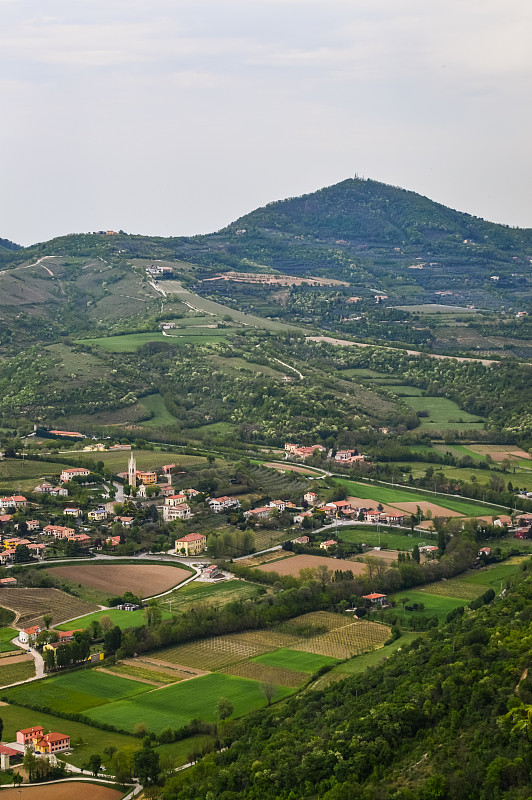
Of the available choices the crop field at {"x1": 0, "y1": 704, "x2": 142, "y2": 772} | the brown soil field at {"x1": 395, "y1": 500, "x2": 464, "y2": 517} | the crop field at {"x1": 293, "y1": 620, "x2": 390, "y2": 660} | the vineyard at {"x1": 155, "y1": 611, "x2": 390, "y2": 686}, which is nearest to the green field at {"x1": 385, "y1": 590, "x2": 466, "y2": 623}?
the crop field at {"x1": 293, "y1": 620, "x2": 390, "y2": 660}

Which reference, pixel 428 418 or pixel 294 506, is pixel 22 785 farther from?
pixel 428 418

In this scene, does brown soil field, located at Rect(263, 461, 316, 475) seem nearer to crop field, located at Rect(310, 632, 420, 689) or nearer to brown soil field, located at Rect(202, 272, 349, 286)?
crop field, located at Rect(310, 632, 420, 689)

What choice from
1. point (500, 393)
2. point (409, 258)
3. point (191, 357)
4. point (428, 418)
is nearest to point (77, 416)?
point (191, 357)

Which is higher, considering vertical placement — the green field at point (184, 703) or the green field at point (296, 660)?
the green field at point (296, 660)

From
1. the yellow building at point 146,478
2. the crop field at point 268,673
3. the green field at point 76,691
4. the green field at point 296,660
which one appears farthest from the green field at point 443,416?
the green field at point 76,691

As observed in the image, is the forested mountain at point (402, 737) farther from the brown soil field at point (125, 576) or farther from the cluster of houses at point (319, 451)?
the cluster of houses at point (319, 451)
